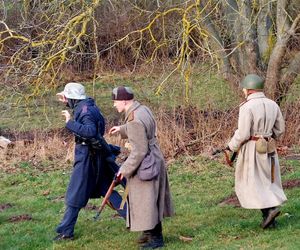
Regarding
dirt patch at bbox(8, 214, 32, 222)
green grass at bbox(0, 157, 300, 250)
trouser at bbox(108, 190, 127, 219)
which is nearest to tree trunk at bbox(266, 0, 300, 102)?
green grass at bbox(0, 157, 300, 250)

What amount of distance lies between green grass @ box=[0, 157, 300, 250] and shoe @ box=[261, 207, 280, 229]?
86 millimetres

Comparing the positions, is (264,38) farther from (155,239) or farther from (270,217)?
(155,239)

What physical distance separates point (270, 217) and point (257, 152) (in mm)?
702

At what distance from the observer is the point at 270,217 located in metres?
7.19

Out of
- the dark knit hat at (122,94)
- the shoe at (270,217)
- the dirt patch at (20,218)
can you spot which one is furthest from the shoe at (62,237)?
the shoe at (270,217)

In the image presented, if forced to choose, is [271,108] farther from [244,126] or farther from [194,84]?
[194,84]

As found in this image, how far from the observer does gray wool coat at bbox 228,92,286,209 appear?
7.06 m

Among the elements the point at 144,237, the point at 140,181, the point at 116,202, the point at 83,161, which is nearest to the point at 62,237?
the point at 116,202

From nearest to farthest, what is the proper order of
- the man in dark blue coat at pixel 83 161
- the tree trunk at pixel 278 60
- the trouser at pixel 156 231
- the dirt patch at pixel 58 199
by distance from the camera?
the trouser at pixel 156 231
the man in dark blue coat at pixel 83 161
the dirt patch at pixel 58 199
the tree trunk at pixel 278 60

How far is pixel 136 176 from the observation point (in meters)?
6.82

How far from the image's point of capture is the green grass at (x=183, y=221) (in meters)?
7.21

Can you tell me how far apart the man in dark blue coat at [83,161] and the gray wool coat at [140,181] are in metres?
0.60

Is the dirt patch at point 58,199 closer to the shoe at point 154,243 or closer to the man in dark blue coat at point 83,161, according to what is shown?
the man in dark blue coat at point 83,161

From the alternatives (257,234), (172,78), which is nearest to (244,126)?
(257,234)
